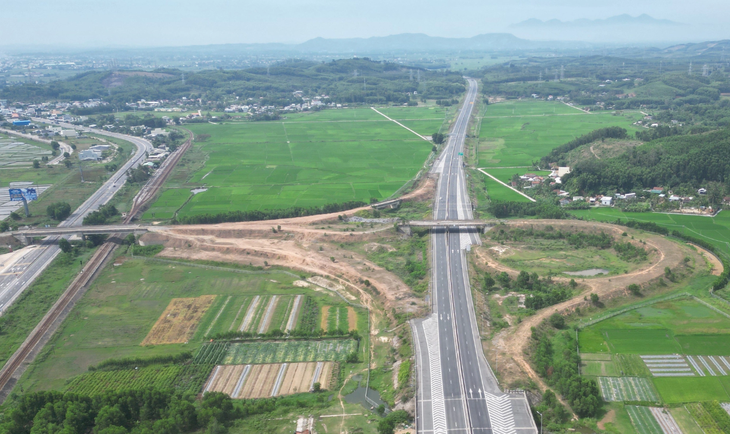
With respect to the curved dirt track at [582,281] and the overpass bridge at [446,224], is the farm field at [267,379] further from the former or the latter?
the overpass bridge at [446,224]

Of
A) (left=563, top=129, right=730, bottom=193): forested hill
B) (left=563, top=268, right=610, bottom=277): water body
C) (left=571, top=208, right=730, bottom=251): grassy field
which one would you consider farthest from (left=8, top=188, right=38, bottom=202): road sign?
(left=563, top=129, right=730, bottom=193): forested hill

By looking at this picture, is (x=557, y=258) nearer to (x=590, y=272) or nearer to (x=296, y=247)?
(x=590, y=272)

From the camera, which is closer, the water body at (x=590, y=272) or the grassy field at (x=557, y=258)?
the water body at (x=590, y=272)

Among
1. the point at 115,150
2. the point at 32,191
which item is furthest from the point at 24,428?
the point at 115,150

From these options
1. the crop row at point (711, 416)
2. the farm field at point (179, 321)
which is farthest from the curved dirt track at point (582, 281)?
the farm field at point (179, 321)

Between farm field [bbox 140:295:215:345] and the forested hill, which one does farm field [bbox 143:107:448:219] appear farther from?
the forested hill

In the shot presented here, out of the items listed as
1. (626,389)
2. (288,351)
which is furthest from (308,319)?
(626,389)
